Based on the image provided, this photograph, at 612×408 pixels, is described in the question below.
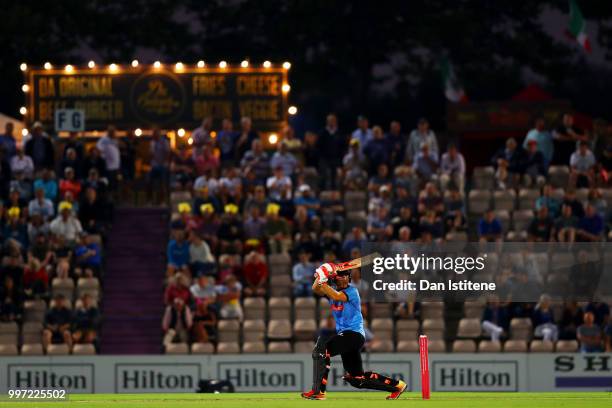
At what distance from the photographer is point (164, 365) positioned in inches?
1316

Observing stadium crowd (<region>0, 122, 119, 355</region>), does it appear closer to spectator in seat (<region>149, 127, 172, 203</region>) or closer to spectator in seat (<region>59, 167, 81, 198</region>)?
spectator in seat (<region>59, 167, 81, 198</region>)

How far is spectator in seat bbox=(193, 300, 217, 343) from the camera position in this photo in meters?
34.7

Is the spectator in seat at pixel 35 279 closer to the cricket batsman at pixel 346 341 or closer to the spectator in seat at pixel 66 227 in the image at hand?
the spectator in seat at pixel 66 227

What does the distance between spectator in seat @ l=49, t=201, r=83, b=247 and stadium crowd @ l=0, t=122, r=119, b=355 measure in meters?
0.02

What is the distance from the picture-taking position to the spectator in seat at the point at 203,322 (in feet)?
114

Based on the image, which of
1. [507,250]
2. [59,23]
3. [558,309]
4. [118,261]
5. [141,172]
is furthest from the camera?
[59,23]

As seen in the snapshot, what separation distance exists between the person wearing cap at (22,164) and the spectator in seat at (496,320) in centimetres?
1107

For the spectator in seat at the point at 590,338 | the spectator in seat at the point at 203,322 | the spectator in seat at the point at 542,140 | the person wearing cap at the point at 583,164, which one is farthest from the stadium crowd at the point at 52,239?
the person wearing cap at the point at 583,164

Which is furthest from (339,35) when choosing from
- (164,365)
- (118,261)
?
(164,365)

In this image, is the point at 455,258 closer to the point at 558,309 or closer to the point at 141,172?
the point at 558,309

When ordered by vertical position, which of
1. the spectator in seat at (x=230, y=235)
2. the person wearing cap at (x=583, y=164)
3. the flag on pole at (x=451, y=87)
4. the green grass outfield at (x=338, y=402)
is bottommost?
the green grass outfield at (x=338, y=402)

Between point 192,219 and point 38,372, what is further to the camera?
point 192,219

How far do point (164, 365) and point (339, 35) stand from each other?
37.3 metres

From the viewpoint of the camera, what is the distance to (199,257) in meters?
35.9
